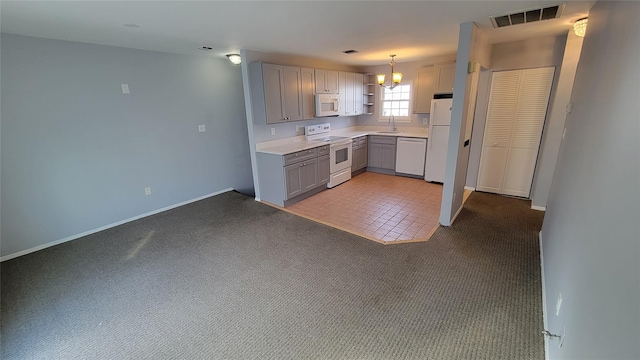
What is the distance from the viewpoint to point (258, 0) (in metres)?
2.09

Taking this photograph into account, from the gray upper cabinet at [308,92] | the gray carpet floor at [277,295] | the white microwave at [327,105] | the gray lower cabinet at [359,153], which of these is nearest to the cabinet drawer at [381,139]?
the gray lower cabinet at [359,153]

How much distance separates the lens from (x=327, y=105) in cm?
512

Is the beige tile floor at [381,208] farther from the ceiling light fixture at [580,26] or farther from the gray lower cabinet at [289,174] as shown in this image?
the ceiling light fixture at [580,26]

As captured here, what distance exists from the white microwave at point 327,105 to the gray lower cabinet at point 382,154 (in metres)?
1.20

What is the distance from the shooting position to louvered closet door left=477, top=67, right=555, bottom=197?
12.8 ft

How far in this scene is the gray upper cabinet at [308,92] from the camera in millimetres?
4691

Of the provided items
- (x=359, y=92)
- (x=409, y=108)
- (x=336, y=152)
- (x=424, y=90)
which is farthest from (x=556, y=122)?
(x=359, y=92)

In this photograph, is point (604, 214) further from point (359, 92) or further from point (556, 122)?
point (359, 92)

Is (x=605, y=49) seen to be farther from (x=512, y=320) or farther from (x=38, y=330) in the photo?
(x=38, y=330)

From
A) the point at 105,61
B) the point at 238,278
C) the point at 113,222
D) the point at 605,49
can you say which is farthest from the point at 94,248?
the point at 605,49

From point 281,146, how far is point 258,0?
2.74 meters

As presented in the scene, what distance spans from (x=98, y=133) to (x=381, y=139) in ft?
16.3

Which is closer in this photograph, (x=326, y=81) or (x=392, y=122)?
Result: (x=326, y=81)

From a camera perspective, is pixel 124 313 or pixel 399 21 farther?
pixel 399 21
